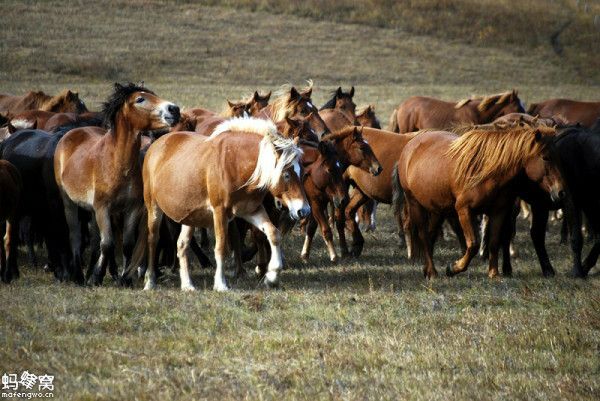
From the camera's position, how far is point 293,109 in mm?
14992

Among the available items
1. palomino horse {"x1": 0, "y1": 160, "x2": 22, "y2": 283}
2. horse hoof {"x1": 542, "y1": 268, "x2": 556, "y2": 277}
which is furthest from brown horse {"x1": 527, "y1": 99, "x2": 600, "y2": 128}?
palomino horse {"x1": 0, "y1": 160, "x2": 22, "y2": 283}

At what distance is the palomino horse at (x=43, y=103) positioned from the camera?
21266mm

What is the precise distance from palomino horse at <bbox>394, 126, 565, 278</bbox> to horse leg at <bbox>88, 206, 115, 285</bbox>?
373cm

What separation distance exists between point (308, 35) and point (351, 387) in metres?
49.5

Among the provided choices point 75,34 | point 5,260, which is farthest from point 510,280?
point 75,34

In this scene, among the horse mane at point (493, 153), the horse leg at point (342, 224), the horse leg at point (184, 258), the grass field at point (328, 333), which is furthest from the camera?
the horse leg at point (342, 224)

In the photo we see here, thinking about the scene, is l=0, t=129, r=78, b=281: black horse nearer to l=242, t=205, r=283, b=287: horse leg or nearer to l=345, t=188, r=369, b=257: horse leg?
l=242, t=205, r=283, b=287: horse leg

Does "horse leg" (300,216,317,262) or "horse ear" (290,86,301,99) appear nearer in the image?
"horse leg" (300,216,317,262)

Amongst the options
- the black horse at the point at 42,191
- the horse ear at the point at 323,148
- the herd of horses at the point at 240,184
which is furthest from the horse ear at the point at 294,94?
the black horse at the point at 42,191

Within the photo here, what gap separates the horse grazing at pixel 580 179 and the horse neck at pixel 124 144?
5.22 metres

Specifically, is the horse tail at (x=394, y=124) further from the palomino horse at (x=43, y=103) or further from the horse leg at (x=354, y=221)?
the horse leg at (x=354, y=221)

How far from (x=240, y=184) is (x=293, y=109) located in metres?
4.30

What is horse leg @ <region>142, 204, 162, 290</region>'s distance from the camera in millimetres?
11680

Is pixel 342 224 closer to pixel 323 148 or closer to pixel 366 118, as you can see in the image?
pixel 323 148
